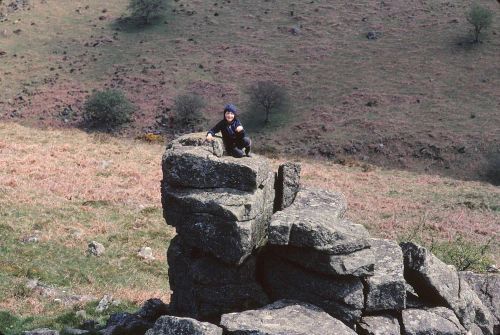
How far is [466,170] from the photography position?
57.1 m

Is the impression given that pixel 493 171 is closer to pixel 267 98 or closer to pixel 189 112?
pixel 267 98

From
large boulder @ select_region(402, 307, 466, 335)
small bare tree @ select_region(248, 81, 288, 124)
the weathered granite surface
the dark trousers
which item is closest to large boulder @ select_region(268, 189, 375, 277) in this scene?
large boulder @ select_region(402, 307, 466, 335)

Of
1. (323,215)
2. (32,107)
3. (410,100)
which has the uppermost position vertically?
(323,215)

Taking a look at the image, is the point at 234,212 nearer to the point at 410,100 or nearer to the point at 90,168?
the point at 90,168

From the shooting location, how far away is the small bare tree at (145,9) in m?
95.9

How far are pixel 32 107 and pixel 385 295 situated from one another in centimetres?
6926

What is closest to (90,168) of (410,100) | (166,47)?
(410,100)

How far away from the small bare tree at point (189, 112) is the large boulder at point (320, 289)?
55.9 metres

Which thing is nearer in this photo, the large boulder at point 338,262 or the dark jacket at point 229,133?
the large boulder at point 338,262

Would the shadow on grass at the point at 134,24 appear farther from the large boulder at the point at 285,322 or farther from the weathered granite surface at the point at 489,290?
the large boulder at the point at 285,322

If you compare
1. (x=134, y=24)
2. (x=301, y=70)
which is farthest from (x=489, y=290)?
(x=134, y=24)

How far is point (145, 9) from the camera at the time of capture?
9612 cm

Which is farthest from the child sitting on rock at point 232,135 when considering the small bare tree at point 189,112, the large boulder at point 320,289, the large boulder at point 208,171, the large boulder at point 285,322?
the small bare tree at point 189,112

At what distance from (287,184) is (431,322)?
203 inches
